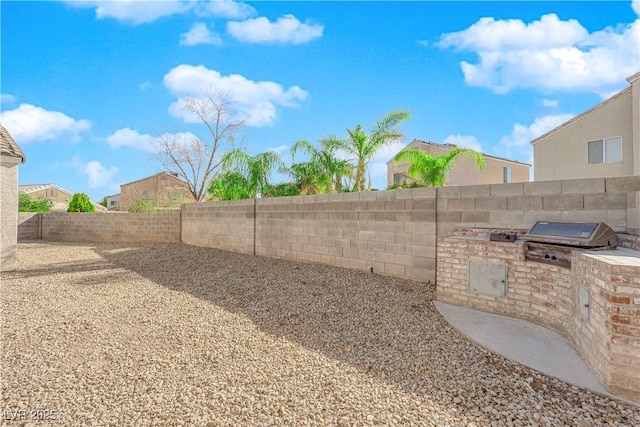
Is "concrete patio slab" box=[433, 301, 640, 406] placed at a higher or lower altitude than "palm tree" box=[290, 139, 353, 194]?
lower

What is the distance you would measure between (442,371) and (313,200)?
582cm

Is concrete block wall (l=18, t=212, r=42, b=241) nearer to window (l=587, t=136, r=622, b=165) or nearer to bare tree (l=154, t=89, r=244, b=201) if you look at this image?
bare tree (l=154, t=89, r=244, b=201)

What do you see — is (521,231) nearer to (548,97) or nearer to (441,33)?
(441,33)

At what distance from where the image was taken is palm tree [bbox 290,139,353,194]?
37.0 ft

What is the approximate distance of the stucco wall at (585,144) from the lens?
12.9m

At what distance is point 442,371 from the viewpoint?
10.3 feet

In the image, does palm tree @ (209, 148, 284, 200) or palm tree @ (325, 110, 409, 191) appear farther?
palm tree @ (209, 148, 284, 200)

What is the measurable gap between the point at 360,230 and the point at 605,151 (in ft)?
42.5

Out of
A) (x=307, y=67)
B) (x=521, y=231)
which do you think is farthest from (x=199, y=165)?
(x=521, y=231)

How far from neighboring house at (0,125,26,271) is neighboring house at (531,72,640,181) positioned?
19.6 meters

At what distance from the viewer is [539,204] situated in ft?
16.0

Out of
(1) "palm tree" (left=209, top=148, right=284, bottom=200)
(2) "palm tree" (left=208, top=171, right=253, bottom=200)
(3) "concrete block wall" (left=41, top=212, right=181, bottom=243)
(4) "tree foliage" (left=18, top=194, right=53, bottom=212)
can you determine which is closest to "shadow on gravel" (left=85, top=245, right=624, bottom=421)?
(1) "palm tree" (left=209, top=148, right=284, bottom=200)

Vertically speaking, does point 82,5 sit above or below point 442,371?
above

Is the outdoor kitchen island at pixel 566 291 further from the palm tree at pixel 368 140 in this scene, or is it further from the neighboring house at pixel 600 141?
the neighboring house at pixel 600 141
